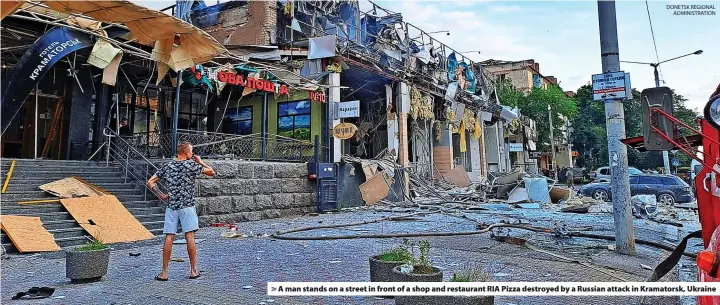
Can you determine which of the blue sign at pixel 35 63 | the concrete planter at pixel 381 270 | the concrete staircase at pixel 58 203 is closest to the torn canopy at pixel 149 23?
the blue sign at pixel 35 63

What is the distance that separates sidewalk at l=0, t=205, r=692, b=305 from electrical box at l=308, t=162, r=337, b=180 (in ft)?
18.4

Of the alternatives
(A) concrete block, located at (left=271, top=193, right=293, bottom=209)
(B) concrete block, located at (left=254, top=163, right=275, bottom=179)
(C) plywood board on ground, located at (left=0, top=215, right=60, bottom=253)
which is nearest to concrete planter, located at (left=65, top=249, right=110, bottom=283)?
(C) plywood board on ground, located at (left=0, top=215, right=60, bottom=253)

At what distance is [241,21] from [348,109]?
7.14m

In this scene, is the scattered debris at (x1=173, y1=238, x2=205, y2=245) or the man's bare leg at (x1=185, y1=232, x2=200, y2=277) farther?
the scattered debris at (x1=173, y1=238, x2=205, y2=245)

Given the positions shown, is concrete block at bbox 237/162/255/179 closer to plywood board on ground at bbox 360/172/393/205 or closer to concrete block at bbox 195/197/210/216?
concrete block at bbox 195/197/210/216

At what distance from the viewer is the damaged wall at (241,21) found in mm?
18297

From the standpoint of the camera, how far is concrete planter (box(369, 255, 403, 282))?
4289 millimetres

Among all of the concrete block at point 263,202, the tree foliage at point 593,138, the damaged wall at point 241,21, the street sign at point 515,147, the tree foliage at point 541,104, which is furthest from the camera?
the tree foliage at point 593,138

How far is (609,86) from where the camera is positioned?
23.8ft

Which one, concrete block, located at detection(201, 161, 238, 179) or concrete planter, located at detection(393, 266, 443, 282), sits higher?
concrete block, located at detection(201, 161, 238, 179)

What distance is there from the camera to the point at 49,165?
10.9 m

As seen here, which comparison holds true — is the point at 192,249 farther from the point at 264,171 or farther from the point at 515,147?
the point at 515,147

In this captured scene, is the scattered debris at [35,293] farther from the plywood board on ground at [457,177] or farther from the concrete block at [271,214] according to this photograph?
the plywood board on ground at [457,177]

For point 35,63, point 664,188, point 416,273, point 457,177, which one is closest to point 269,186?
point 35,63
